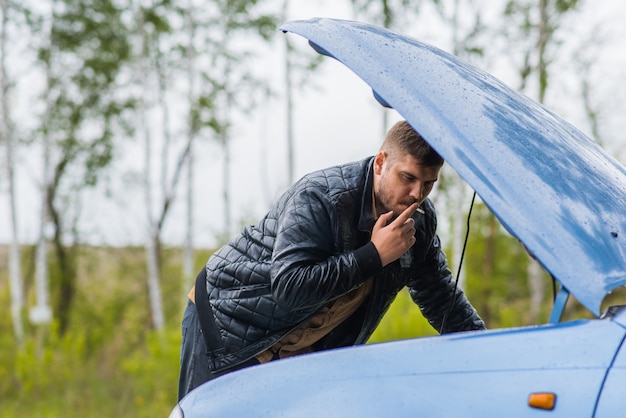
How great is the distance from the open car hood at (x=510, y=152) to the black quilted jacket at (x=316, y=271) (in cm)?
43

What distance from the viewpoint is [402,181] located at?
2104 millimetres

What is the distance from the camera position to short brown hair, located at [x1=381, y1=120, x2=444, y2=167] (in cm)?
204

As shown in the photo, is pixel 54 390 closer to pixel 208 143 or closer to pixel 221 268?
pixel 221 268

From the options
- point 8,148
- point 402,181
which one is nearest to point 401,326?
point 402,181

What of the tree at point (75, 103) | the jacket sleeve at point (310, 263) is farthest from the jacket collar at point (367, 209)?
the tree at point (75, 103)

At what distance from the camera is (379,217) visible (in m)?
2.17

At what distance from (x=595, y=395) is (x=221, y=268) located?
1.35 metres

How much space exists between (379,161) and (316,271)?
1.31 ft

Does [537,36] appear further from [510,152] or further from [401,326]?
[510,152]

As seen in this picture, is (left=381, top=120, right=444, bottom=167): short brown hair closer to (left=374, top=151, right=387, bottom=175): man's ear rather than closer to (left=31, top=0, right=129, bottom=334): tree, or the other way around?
(left=374, top=151, right=387, bottom=175): man's ear

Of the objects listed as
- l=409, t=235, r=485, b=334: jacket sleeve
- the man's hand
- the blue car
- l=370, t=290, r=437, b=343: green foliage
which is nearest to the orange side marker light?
the blue car

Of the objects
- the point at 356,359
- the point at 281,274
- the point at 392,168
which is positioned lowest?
the point at 356,359

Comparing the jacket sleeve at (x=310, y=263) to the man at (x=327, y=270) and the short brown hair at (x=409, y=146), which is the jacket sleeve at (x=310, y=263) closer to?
the man at (x=327, y=270)

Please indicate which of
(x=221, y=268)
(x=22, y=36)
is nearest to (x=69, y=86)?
(x=22, y=36)
